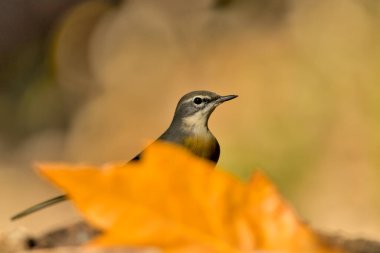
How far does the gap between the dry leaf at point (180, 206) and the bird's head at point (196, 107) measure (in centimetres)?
35

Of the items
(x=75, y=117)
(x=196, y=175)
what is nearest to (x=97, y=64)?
(x=75, y=117)

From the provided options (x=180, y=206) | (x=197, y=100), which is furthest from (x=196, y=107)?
(x=180, y=206)

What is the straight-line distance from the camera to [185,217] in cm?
18

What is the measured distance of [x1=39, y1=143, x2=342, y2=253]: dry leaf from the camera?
0.18 m

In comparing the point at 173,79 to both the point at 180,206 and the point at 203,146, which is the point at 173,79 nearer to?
the point at 203,146

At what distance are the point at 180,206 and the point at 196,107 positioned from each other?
367 millimetres

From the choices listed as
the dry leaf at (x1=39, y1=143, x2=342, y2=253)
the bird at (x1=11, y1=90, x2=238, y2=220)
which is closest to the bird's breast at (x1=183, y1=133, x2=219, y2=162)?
the bird at (x1=11, y1=90, x2=238, y2=220)

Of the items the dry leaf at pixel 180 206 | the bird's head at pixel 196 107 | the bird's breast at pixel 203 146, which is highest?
the bird's head at pixel 196 107

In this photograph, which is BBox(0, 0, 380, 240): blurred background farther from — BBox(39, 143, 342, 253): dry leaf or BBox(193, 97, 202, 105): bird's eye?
BBox(39, 143, 342, 253): dry leaf

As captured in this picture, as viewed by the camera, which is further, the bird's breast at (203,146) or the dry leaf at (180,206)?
the bird's breast at (203,146)

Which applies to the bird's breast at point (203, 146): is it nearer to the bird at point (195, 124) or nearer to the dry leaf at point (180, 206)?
the bird at point (195, 124)

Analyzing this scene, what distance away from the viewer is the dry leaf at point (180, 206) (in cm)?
18

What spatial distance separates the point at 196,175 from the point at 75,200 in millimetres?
33

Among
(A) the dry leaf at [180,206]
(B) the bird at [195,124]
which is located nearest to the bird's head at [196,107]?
(B) the bird at [195,124]
